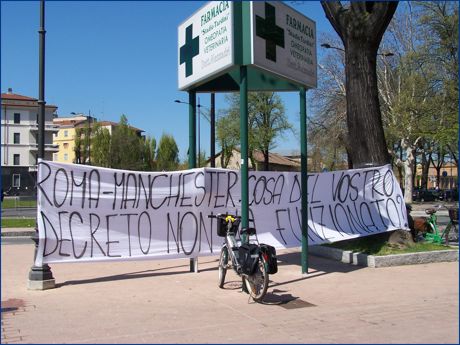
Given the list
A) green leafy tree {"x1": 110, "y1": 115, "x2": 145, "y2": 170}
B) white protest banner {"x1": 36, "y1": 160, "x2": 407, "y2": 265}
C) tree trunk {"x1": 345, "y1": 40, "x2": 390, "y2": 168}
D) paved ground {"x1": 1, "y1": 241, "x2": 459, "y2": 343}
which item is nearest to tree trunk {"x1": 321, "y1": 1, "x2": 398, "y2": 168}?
tree trunk {"x1": 345, "y1": 40, "x2": 390, "y2": 168}

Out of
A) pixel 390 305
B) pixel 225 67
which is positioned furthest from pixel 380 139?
pixel 390 305

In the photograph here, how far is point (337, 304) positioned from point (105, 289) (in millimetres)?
3674

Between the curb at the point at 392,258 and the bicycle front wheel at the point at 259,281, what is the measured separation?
3.71 meters

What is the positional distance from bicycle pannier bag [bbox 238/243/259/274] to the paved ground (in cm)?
47

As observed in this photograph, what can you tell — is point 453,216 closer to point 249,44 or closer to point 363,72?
point 363,72

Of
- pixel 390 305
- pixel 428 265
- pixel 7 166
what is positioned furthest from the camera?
pixel 7 166

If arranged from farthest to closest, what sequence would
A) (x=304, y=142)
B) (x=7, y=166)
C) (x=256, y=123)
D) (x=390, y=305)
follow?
1. (x=7, y=166)
2. (x=256, y=123)
3. (x=304, y=142)
4. (x=390, y=305)

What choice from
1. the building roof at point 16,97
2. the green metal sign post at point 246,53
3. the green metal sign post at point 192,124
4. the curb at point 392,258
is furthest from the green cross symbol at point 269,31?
the building roof at point 16,97

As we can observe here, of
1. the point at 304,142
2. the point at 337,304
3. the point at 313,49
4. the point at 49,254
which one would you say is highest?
the point at 313,49

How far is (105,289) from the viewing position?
26.9ft

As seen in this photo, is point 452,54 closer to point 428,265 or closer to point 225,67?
point 428,265

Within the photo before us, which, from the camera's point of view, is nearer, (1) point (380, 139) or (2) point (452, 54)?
(1) point (380, 139)

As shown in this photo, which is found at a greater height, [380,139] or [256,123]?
[256,123]

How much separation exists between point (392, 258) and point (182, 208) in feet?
14.3
